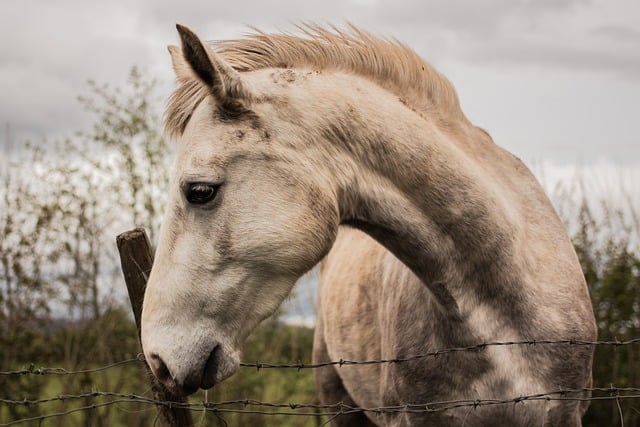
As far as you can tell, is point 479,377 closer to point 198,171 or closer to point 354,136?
point 354,136

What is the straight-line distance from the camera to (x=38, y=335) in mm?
8102

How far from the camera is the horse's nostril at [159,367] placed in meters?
2.94

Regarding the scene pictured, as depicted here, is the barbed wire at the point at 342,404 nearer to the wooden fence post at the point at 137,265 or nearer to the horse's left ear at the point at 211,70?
the wooden fence post at the point at 137,265

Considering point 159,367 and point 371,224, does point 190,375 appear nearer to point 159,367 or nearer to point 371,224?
point 159,367

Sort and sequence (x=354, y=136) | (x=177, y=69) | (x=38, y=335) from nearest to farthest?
(x=354, y=136)
(x=177, y=69)
(x=38, y=335)

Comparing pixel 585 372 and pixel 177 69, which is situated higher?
pixel 177 69

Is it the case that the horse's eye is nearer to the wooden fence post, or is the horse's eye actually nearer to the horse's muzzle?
the wooden fence post

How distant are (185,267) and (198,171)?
1.19 feet

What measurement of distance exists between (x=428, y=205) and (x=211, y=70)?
1047 mm

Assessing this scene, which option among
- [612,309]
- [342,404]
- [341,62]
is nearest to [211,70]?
[341,62]

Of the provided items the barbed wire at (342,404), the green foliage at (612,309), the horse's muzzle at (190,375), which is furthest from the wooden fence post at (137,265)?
the green foliage at (612,309)

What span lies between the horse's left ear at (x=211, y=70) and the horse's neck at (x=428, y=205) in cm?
43

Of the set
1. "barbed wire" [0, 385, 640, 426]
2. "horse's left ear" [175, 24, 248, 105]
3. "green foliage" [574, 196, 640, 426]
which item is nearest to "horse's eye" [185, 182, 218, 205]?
"horse's left ear" [175, 24, 248, 105]

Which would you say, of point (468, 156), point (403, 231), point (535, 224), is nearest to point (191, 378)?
point (403, 231)
